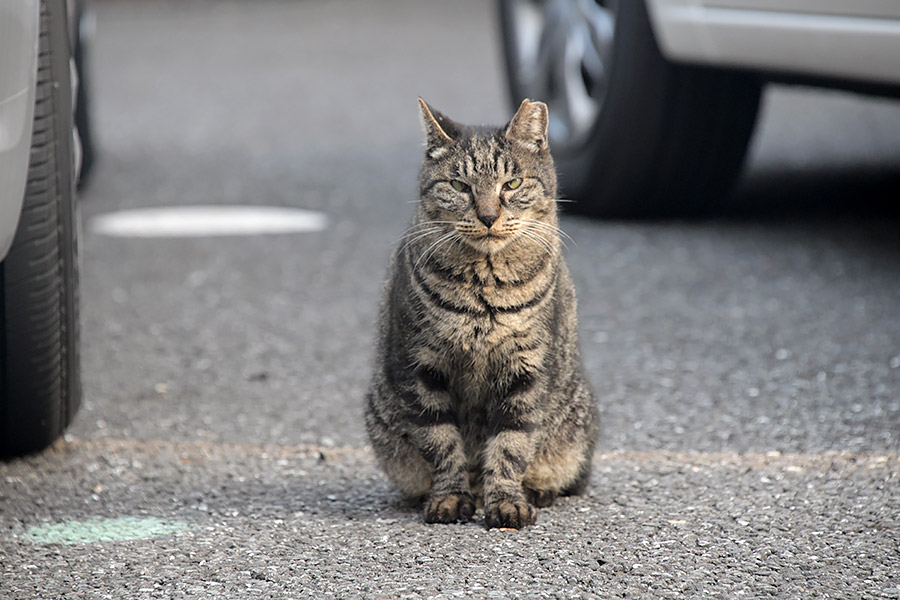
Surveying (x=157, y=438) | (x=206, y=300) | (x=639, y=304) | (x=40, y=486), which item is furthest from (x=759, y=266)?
(x=40, y=486)

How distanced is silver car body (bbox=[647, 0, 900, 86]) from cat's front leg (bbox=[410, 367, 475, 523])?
6.78ft

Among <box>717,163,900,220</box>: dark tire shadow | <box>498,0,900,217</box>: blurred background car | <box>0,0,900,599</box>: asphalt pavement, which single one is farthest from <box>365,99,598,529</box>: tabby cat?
<box>717,163,900,220</box>: dark tire shadow

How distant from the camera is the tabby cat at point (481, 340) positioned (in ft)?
9.04

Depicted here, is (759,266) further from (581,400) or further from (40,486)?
(40,486)

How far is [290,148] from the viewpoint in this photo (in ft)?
24.9

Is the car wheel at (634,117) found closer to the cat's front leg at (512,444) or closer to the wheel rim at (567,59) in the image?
the wheel rim at (567,59)

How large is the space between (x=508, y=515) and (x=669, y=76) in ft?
9.62

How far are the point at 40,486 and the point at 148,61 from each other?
881 centimetres

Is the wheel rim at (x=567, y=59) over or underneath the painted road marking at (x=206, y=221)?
over

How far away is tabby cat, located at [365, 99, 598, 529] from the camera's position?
2.75m

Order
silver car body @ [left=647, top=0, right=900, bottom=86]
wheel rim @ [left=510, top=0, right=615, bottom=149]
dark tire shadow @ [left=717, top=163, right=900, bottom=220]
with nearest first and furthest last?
silver car body @ [left=647, top=0, right=900, bottom=86]
wheel rim @ [left=510, top=0, right=615, bottom=149]
dark tire shadow @ [left=717, top=163, right=900, bottom=220]

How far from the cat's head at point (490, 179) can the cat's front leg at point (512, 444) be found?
34 cm

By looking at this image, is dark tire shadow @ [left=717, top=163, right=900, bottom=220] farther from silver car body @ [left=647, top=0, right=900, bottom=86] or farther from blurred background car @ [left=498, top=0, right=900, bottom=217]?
silver car body @ [left=647, top=0, right=900, bottom=86]

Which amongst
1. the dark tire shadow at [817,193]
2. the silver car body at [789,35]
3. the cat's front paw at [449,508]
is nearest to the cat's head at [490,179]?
the cat's front paw at [449,508]
